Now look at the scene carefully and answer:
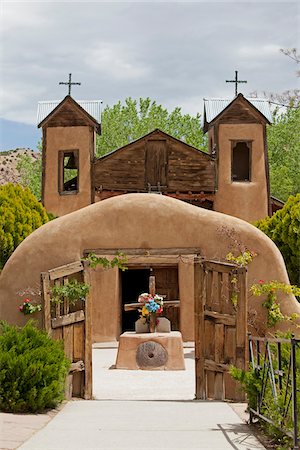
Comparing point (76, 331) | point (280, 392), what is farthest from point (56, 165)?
point (280, 392)

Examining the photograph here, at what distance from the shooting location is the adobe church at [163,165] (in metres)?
26.7

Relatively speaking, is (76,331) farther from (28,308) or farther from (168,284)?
(168,284)

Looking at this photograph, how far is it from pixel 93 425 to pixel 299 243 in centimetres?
1181

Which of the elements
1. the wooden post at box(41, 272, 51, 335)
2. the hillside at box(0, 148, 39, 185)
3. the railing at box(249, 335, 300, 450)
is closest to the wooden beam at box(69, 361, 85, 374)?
the wooden post at box(41, 272, 51, 335)

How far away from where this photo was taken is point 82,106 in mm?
28328

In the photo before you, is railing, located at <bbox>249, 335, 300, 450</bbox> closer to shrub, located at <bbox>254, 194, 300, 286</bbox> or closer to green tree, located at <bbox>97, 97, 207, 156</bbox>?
shrub, located at <bbox>254, 194, 300, 286</bbox>

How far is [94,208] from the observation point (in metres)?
14.1

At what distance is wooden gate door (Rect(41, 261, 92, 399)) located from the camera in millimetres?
11688

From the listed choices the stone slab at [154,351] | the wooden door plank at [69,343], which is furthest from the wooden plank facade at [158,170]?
the wooden door plank at [69,343]

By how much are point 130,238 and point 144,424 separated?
19.5 feet

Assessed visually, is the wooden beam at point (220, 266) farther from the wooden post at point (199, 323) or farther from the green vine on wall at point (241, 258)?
the green vine on wall at point (241, 258)

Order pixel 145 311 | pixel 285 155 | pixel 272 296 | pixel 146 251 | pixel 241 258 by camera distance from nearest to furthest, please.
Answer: pixel 241 258, pixel 272 296, pixel 146 251, pixel 145 311, pixel 285 155

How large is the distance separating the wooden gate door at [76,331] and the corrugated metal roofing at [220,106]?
Result: 16.6m

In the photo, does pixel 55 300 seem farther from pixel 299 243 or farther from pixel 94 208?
pixel 299 243
